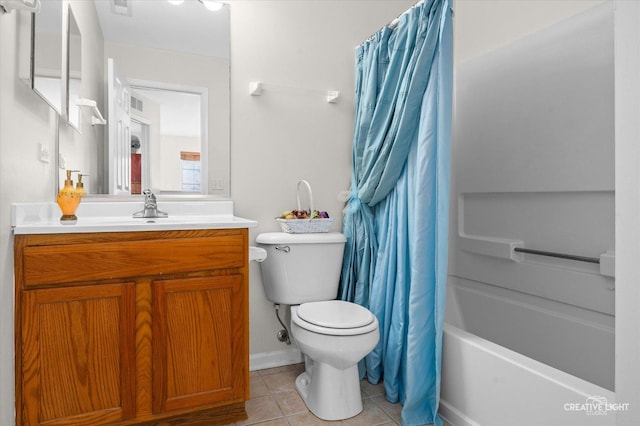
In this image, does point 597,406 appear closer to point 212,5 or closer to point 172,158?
point 172,158

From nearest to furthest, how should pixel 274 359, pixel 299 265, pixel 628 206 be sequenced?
pixel 628 206 → pixel 299 265 → pixel 274 359

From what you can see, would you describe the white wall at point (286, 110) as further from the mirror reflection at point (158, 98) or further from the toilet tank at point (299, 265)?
the toilet tank at point (299, 265)

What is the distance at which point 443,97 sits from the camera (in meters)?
1.65

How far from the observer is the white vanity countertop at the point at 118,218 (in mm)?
1392

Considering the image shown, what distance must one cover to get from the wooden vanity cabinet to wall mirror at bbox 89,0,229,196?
2.18 ft

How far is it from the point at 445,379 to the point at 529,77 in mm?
1626

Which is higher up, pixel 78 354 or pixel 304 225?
pixel 304 225

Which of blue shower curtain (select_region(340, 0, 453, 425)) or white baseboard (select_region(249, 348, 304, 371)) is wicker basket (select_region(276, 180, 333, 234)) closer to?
blue shower curtain (select_region(340, 0, 453, 425))

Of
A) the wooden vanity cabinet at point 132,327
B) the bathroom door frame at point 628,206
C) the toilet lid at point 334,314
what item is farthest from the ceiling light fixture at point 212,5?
the bathroom door frame at point 628,206

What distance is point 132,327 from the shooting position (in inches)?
59.2

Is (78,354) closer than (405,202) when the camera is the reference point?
Yes

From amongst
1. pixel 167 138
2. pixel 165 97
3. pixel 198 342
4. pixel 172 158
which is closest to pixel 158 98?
pixel 165 97

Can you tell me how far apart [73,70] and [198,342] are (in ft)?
4.43

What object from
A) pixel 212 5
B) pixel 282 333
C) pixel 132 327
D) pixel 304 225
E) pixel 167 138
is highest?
pixel 212 5
